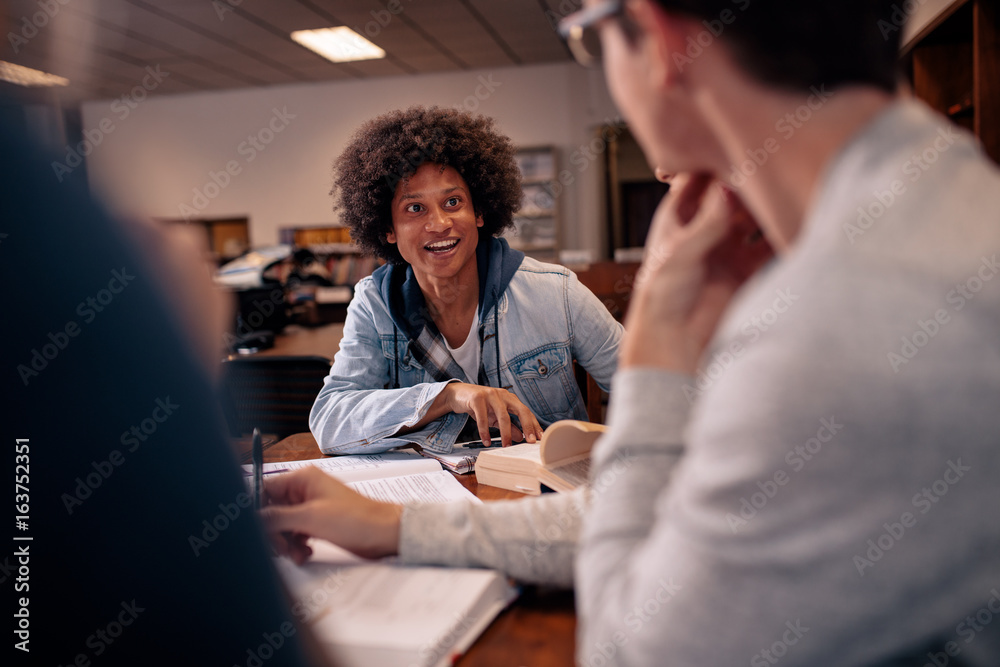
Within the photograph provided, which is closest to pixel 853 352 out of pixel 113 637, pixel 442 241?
pixel 113 637

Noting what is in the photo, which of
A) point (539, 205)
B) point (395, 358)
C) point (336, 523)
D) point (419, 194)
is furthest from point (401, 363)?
Result: point (539, 205)

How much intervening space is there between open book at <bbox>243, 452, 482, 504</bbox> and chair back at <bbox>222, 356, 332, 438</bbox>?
1.33m

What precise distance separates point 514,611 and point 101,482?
1.25ft

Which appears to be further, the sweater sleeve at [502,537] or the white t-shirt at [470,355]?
the white t-shirt at [470,355]

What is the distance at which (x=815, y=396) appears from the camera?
370mm

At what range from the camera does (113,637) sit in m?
0.49
